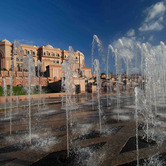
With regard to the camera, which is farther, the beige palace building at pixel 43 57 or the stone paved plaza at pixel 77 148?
the beige palace building at pixel 43 57

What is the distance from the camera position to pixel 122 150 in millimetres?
2646

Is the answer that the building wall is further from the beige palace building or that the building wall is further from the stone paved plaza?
the stone paved plaza

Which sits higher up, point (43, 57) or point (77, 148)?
point (43, 57)

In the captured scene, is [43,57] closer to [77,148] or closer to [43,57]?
[43,57]

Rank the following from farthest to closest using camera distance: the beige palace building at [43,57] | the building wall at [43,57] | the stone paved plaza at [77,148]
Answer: the building wall at [43,57]
the beige palace building at [43,57]
the stone paved plaza at [77,148]

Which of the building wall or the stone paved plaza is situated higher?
the building wall

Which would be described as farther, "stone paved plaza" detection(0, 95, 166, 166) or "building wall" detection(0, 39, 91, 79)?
"building wall" detection(0, 39, 91, 79)

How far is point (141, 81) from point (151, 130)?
→ 29.8 meters

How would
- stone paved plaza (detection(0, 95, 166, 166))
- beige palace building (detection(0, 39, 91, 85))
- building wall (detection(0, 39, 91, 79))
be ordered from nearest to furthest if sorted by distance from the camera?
stone paved plaza (detection(0, 95, 166, 166))
beige palace building (detection(0, 39, 91, 85))
building wall (detection(0, 39, 91, 79))

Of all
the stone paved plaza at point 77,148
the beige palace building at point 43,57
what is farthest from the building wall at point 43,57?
the stone paved plaza at point 77,148

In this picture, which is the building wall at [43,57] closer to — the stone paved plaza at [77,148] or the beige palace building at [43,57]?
the beige palace building at [43,57]

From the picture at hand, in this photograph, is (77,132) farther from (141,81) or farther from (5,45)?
(5,45)

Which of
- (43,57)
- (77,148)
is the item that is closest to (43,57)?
(43,57)

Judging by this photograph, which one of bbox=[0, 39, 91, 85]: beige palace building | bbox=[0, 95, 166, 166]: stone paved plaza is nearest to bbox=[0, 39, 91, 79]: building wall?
bbox=[0, 39, 91, 85]: beige palace building
